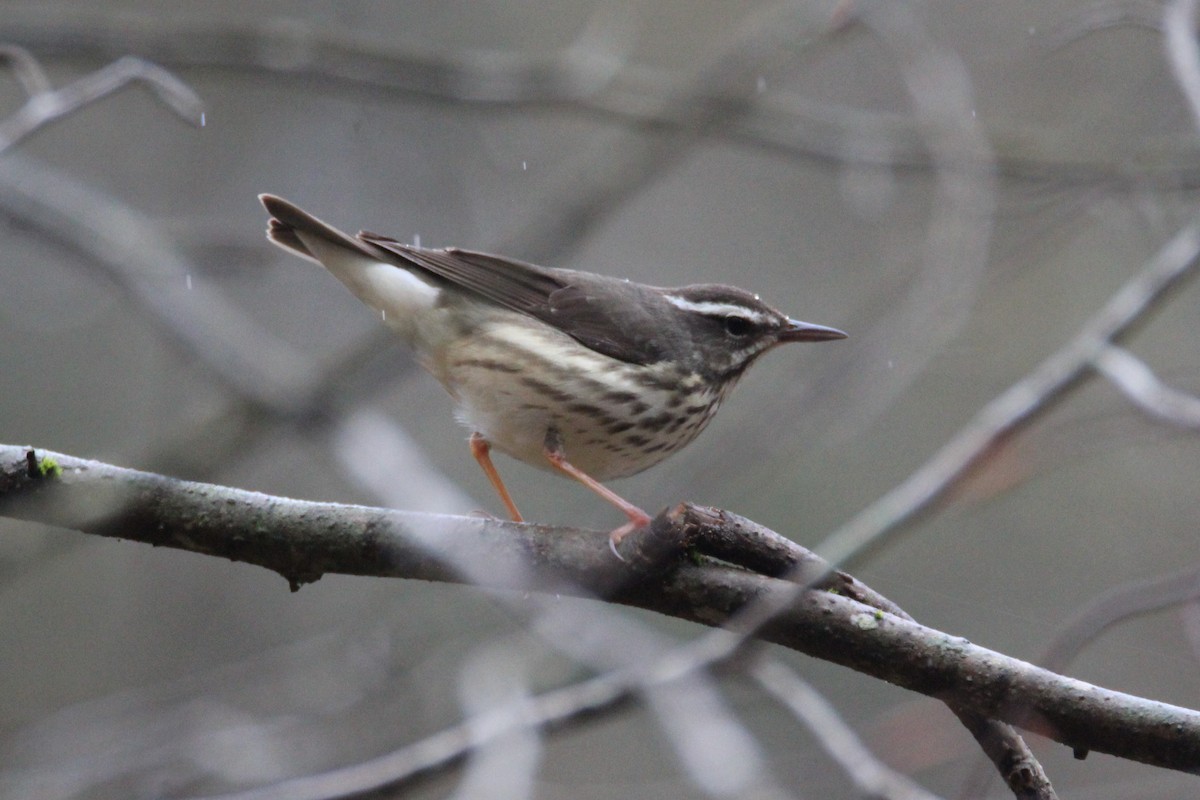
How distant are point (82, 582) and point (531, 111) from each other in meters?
5.36

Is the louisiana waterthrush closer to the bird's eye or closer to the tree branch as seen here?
the bird's eye

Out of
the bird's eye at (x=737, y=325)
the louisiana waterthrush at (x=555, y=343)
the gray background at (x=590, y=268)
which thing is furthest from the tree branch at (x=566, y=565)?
the bird's eye at (x=737, y=325)

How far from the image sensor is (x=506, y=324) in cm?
468

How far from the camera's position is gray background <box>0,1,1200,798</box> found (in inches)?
224

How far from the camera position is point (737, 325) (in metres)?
4.94

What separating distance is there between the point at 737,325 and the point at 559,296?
0.75 metres

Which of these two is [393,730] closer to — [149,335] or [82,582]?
[82,582]

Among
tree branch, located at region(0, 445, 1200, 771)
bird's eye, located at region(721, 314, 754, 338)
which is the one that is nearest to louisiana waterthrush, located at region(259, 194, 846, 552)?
bird's eye, located at region(721, 314, 754, 338)

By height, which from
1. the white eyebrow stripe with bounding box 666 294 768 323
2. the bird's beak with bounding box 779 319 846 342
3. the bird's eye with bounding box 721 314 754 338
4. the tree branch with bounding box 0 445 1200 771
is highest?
the white eyebrow stripe with bounding box 666 294 768 323

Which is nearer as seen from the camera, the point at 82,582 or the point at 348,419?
the point at 348,419

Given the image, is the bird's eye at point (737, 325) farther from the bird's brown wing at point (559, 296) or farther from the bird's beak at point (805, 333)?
the bird's brown wing at point (559, 296)

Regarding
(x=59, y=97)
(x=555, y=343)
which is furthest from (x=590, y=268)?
(x=59, y=97)

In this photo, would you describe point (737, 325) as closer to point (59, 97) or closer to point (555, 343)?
point (555, 343)

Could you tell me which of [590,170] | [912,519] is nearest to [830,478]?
[590,170]
